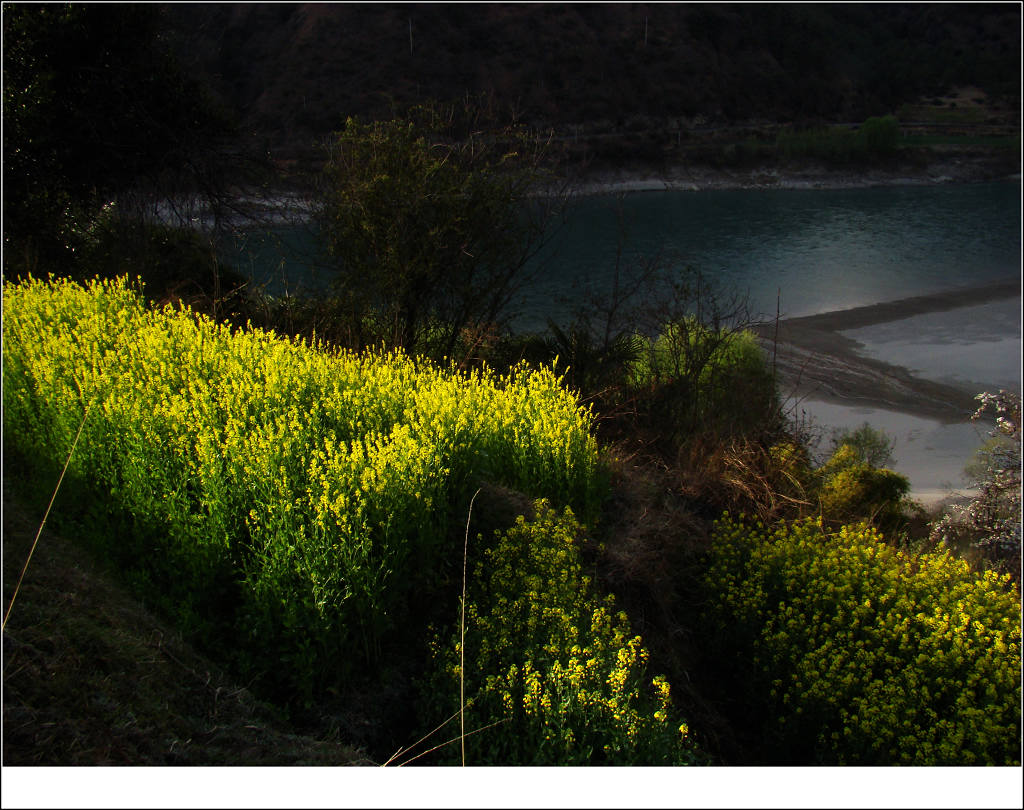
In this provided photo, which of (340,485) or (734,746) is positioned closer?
(340,485)

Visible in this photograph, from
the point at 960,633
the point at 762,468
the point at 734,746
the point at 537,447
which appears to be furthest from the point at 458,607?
the point at 762,468

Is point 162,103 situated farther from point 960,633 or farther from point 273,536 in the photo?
point 960,633

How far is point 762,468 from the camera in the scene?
7262 mm

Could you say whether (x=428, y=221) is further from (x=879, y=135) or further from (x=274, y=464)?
(x=879, y=135)

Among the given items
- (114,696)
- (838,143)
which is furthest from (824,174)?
(114,696)

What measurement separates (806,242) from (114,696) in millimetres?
→ 33725

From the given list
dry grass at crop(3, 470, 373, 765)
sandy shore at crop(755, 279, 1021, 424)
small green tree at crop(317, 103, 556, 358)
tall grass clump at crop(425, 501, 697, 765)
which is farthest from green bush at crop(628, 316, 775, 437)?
dry grass at crop(3, 470, 373, 765)

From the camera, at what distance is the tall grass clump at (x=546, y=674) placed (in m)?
2.88

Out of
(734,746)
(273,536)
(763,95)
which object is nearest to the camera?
(273,536)

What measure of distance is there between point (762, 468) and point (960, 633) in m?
2.99

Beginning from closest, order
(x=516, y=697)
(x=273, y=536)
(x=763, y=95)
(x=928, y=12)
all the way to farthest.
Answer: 1. (x=516, y=697)
2. (x=273, y=536)
3. (x=928, y=12)
4. (x=763, y=95)

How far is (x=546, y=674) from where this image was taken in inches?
125

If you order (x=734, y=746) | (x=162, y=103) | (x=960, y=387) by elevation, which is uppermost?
(x=162, y=103)

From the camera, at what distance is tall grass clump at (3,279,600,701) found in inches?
131
